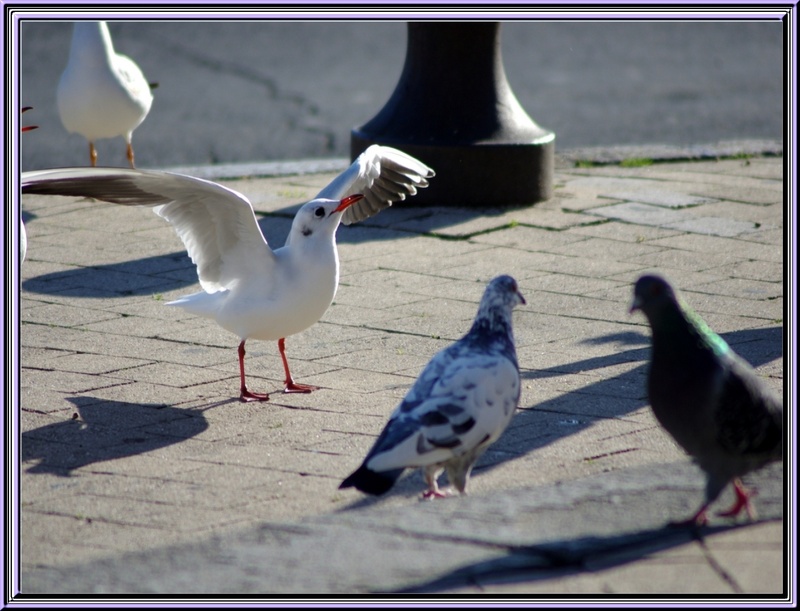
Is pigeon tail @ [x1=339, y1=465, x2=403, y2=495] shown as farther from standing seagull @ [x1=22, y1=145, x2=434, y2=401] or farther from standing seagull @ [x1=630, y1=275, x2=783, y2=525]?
standing seagull @ [x1=22, y1=145, x2=434, y2=401]

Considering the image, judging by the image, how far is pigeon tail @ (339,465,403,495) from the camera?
129 inches

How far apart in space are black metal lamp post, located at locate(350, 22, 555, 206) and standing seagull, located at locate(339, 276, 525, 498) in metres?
3.75

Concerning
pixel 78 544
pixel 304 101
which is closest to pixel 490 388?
pixel 78 544

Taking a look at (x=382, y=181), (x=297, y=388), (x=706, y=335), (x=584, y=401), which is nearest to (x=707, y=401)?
(x=706, y=335)

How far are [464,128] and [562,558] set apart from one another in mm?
4887

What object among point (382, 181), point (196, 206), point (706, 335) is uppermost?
point (382, 181)

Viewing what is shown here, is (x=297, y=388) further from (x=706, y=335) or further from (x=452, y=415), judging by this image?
(x=706, y=335)

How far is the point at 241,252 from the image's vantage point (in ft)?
15.7

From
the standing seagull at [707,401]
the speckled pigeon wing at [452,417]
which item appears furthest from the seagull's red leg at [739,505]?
the speckled pigeon wing at [452,417]

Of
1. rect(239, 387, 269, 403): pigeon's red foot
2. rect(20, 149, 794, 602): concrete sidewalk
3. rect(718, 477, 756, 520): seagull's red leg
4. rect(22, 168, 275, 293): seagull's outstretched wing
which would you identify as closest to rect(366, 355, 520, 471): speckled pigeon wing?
rect(20, 149, 794, 602): concrete sidewalk

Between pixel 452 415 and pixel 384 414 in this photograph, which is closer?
pixel 452 415
